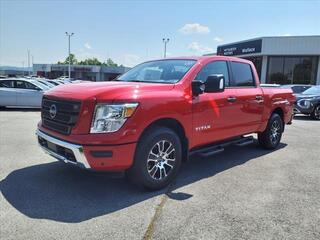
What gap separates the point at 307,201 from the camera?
4.36 m

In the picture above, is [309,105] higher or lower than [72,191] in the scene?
higher

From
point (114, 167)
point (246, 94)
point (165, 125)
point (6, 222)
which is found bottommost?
point (6, 222)

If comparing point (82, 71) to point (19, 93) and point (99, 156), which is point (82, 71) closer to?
point (19, 93)

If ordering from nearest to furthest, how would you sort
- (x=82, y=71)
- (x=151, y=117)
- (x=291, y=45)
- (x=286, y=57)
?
(x=151, y=117), (x=291, y=45), (x=286, y=57), (x=82, y=71)

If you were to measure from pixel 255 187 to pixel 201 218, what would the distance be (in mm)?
1435

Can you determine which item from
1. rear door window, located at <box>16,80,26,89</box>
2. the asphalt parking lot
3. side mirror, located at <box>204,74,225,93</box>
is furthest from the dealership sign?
side mirror, located at <box>204,74,225,93</box>

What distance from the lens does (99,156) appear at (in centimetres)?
400

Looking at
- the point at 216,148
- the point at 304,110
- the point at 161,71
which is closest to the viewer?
the point at 161,71

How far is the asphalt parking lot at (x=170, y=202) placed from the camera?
11.3 feet

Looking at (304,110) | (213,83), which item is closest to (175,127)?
(213,83)

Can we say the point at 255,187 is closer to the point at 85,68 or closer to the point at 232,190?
the point at 232,190

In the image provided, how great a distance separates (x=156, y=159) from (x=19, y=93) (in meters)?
12.5

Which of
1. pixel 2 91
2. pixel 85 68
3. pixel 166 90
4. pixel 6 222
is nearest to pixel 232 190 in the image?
pixel 166 90

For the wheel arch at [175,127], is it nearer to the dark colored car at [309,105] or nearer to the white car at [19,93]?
the dark colored car at [309,105]
